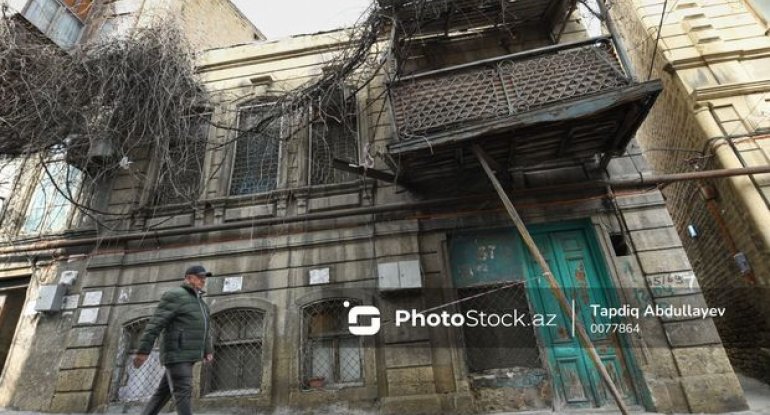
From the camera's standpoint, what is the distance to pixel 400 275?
6234mm

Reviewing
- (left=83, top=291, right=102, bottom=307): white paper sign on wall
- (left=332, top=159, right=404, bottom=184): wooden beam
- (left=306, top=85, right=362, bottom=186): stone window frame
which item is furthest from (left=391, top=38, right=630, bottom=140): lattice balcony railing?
(left=83, top=291, right=102, bottom=307): white paper sign on wall

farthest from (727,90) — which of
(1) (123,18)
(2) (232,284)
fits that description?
(1) (123,18)

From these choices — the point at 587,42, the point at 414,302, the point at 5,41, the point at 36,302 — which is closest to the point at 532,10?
the point at 587,42

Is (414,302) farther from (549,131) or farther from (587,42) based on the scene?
(587,42)

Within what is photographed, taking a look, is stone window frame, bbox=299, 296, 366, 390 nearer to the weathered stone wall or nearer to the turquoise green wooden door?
the turquoise green wooden door

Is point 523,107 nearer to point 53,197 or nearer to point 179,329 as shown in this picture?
point 179,329

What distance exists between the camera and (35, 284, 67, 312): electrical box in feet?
22.9

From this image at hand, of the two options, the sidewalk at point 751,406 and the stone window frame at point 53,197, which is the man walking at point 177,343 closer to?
the sidewalk at point 751,406

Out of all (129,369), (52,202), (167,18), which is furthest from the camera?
(167,18)

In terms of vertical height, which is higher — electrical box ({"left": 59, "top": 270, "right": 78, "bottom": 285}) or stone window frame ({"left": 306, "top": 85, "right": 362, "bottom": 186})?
stone window frame ({"left": 306, "top": 85, "right": 362, "bottom": 186})

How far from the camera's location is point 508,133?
5.54 m

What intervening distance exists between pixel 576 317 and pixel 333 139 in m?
5.47

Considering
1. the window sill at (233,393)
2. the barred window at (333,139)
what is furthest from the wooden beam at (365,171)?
the window sill at (233,393)

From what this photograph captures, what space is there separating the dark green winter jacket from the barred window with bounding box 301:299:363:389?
2089 millimetres
